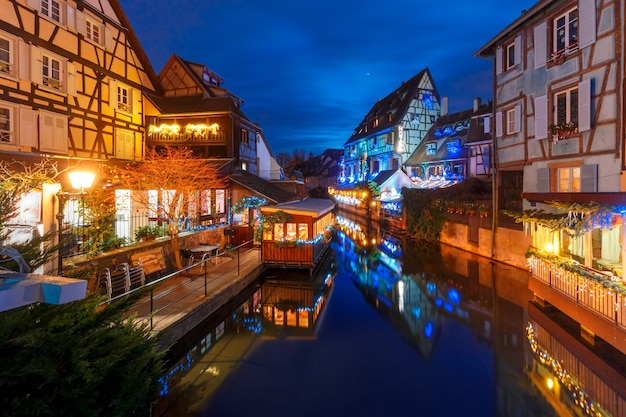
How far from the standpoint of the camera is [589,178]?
13.2m

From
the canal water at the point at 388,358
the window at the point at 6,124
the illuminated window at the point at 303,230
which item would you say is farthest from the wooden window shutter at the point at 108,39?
the canal water at the point at 388,358

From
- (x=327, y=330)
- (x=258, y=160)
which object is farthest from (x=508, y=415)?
(x=258, y=160)

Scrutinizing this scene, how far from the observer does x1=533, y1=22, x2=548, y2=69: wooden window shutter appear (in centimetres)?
1502

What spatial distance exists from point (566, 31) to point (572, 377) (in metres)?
13.0

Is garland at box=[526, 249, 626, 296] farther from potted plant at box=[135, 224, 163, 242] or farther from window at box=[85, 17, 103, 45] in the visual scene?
window at box=[85, 17, 103, 45]

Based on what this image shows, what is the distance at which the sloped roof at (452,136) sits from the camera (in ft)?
98.5

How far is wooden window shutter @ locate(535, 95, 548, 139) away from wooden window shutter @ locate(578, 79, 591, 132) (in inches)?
64.6

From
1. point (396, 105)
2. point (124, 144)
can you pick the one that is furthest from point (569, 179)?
point (396, 105)

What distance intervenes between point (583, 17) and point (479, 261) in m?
10.9

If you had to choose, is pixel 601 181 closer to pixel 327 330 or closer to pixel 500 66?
pixel 500 66

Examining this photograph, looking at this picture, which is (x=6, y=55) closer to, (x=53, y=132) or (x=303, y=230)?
(x=53, y=132)

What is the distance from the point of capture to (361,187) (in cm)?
4550

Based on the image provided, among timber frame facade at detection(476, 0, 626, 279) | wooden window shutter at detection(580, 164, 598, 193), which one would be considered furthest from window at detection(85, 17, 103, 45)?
wooden window shutter at detection(580, 164, 598, 193)

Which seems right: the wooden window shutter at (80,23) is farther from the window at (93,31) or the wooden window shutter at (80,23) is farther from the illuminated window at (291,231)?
the illuminated window at (291,231)
